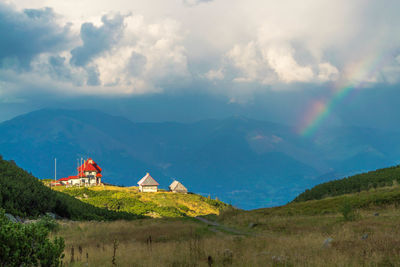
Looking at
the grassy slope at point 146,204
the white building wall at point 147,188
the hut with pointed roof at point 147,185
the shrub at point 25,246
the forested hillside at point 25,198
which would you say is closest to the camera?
the shrub at point 25,246

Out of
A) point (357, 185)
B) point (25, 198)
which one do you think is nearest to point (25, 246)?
point (25, 198)

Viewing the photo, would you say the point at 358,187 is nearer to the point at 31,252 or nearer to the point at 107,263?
the point at 107,263

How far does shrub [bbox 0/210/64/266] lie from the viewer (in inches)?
356

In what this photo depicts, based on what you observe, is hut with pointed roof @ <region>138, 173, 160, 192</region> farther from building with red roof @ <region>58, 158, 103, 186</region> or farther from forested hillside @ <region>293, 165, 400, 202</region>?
forested hillside @ <region>293, 165, 400, 202</region>

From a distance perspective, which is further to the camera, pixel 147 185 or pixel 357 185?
pixel 147 185

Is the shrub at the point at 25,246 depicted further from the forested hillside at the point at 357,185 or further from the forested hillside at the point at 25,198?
the forested hillside at the point at 357,185

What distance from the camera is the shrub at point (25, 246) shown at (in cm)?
903

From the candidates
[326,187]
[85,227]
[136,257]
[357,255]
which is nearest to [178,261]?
[136,257]

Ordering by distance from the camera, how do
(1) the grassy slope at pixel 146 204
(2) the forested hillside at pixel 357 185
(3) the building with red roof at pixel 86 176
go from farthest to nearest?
(3) the building with red roof at pixel 86 176 < (1) the grassy slope at pixel 146 204 < (2) the forested hillside at pixel 357 185

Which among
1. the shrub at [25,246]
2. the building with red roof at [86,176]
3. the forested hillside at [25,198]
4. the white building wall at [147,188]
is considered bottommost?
the shrub at [25,246]

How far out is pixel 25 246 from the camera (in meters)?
9.41

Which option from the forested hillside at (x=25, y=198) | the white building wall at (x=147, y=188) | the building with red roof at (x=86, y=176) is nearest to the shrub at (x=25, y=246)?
the forested hillside at (x=25, y=198)

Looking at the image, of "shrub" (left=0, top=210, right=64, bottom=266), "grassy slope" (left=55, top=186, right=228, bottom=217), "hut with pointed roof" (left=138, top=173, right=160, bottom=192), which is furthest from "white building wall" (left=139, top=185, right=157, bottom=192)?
"shrub" (left=0, top=210, right=64, bottom=266)

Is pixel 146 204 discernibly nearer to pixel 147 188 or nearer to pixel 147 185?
pixel 147 188
